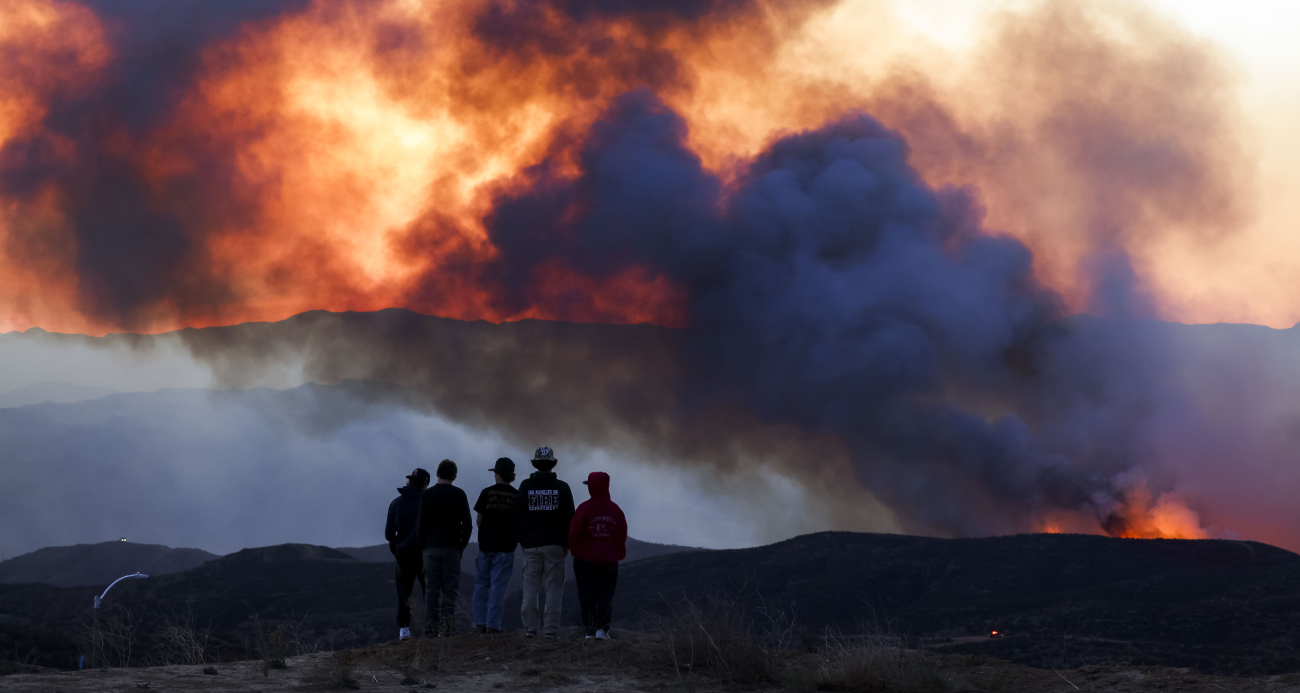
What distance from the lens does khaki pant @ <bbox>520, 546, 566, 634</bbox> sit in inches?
387

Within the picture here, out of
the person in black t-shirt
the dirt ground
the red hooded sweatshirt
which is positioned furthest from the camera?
the person in black t-shirt

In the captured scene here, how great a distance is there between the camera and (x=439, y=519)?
34.4 ft

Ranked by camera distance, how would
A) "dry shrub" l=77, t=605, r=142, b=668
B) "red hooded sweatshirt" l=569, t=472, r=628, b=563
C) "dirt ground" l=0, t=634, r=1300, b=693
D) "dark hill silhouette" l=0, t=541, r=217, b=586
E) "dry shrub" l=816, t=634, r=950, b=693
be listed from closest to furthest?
"dirt ground" l=0, t=634, r=1300, b=693, "dry shrub" l=816, t=634, r=950, b=693, "dry shrub" l=77, t=605, r=142, b=668, "red hooded sweatshirt" l=569, t=472, r=628, b=563, "dark hill silhouette" l=0, t=541, r=217, b=586

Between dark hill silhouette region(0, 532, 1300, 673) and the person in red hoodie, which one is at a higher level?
the person in red hoodie

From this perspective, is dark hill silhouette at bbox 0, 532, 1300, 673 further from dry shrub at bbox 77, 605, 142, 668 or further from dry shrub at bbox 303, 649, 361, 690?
dry shrub at bbox 303, 649, 361, 690

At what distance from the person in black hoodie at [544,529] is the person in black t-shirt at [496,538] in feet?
1.38

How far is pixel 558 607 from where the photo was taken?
9.65m

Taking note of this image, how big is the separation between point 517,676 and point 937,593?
4431 cm

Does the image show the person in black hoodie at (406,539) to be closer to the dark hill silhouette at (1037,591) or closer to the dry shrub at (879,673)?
the dry shrub at (879,673)

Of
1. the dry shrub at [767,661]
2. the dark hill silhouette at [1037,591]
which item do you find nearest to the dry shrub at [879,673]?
the dry shrub at [767,661]

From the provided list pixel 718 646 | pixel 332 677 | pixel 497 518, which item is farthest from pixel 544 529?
pixel 332 677

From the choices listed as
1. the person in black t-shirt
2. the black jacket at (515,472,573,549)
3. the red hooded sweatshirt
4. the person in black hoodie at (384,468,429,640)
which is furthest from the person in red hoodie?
the person in black hoodie at (384,468,429,640)

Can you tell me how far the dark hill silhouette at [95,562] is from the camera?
10719 cm

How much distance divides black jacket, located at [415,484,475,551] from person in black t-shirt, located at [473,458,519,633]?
29cm
